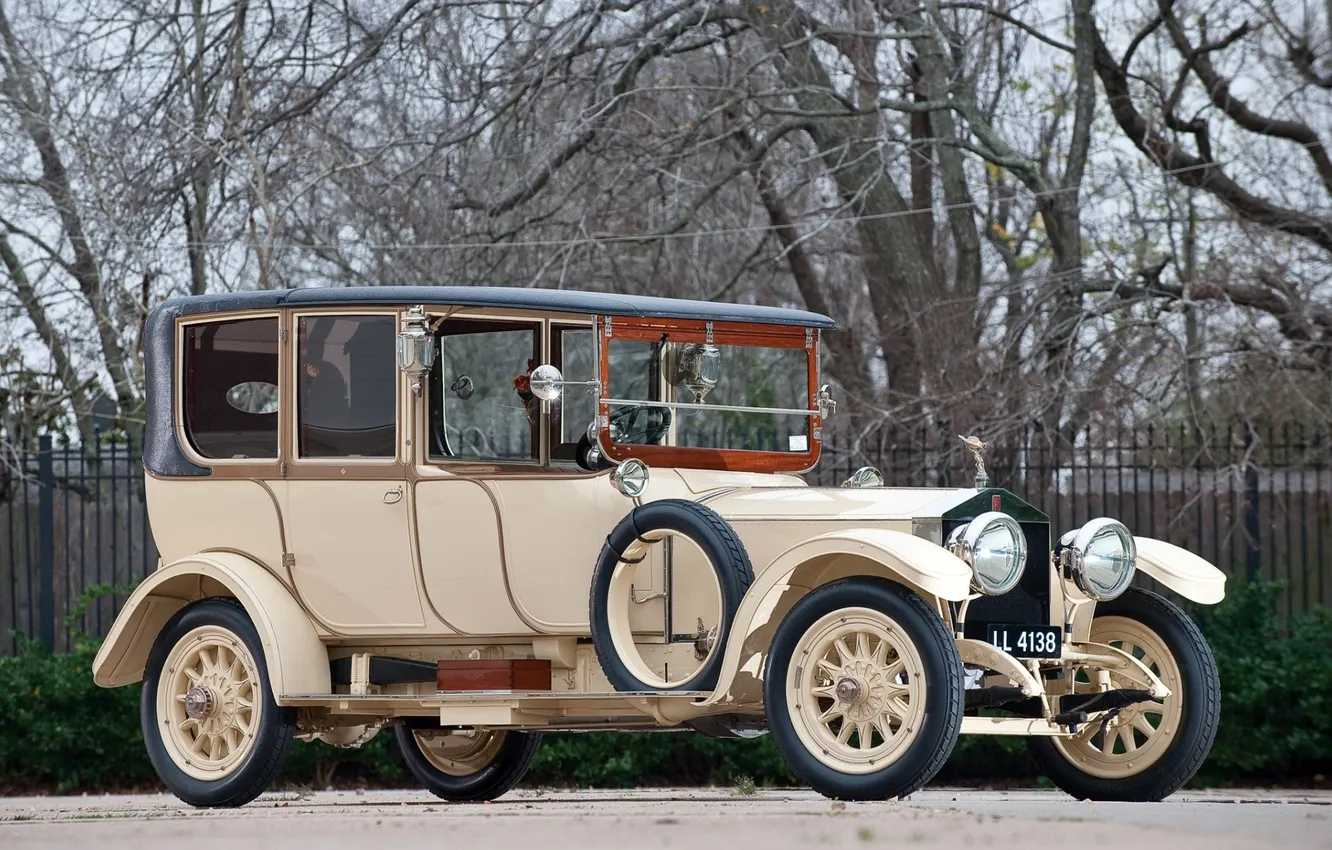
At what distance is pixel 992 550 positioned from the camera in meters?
7.04

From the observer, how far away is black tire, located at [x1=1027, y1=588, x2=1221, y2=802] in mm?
7578

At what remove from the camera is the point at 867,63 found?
48.8 feet

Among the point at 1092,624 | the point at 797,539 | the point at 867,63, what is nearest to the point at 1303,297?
the point at 867,63

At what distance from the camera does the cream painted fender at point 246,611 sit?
8.16 meters

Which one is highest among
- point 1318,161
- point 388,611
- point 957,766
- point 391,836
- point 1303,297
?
point 1318,161

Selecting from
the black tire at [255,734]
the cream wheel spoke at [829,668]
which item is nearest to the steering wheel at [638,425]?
the cream wheel spoke at [829,668]

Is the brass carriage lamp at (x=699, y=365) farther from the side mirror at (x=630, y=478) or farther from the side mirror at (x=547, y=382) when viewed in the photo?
the side mirror at (x=630, y=478)

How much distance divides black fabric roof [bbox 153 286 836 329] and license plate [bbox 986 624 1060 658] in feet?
6.69

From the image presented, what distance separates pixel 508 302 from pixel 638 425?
2.79 feet

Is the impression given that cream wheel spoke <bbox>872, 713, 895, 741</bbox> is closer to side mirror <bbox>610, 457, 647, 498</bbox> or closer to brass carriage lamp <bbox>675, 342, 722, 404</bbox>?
side mirror <bbox>610, 457, 647, 498</bbox>

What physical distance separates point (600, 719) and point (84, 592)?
20.7 ft

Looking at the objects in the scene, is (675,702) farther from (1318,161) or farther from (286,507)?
(1318,161)

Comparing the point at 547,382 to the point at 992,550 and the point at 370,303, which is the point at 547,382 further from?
the point at 992,550

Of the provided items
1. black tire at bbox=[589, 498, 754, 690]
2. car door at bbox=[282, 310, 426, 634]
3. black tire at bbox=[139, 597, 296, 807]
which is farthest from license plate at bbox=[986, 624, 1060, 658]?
black tire at bbox=[139, 597, 296, 807]
